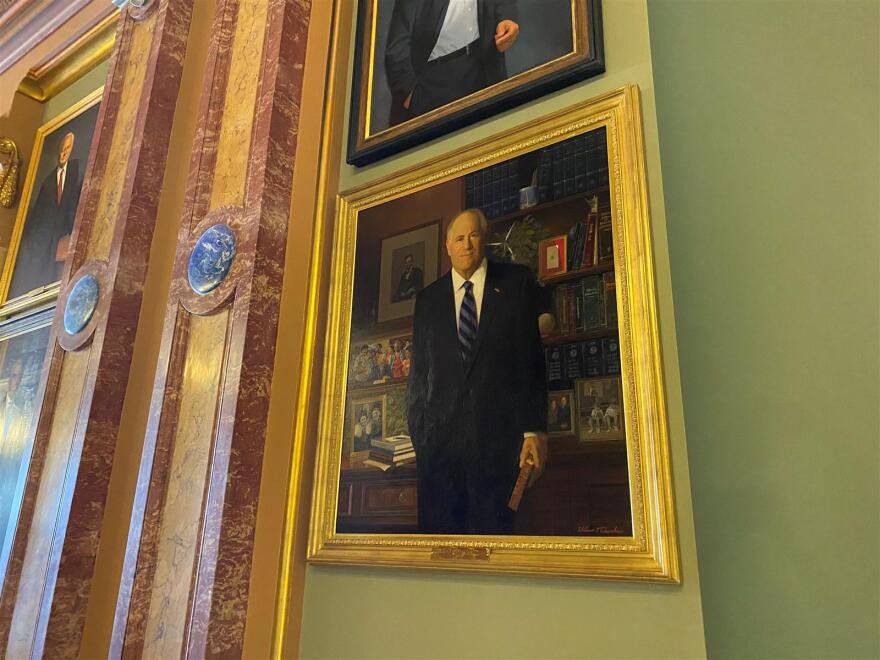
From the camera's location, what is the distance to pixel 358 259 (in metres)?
3.12

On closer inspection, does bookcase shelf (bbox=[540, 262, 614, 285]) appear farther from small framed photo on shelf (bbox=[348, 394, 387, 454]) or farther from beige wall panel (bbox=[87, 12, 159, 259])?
beige wall panel (bbox=[87, 12, 159, 259])

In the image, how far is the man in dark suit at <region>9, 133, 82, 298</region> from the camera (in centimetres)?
521

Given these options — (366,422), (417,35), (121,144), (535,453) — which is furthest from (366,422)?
(121,144)

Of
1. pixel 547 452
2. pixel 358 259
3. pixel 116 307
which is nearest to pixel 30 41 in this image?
pixel 116 307

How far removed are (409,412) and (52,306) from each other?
344 centimetres

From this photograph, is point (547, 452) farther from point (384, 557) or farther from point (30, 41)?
point (30, 41)

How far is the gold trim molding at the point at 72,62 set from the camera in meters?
5.49

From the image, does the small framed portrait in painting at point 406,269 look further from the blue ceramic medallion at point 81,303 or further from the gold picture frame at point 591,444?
the blue ceramic medallion at point 81,303

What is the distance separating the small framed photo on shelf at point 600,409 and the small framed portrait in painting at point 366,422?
2.91 feet

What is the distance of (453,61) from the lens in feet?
10.1

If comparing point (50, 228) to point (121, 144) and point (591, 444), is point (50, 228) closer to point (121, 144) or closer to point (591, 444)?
point (121, 144)

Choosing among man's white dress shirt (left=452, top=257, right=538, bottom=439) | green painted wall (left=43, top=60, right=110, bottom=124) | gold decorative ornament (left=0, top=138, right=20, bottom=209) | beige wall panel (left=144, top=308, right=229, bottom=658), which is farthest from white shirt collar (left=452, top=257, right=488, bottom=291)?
gold decorative ornament (left=0, top=138, right=20, bottom=209)

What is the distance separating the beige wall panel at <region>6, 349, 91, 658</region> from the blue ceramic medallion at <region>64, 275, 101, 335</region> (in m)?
0.15

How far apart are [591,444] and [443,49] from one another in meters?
2.01
